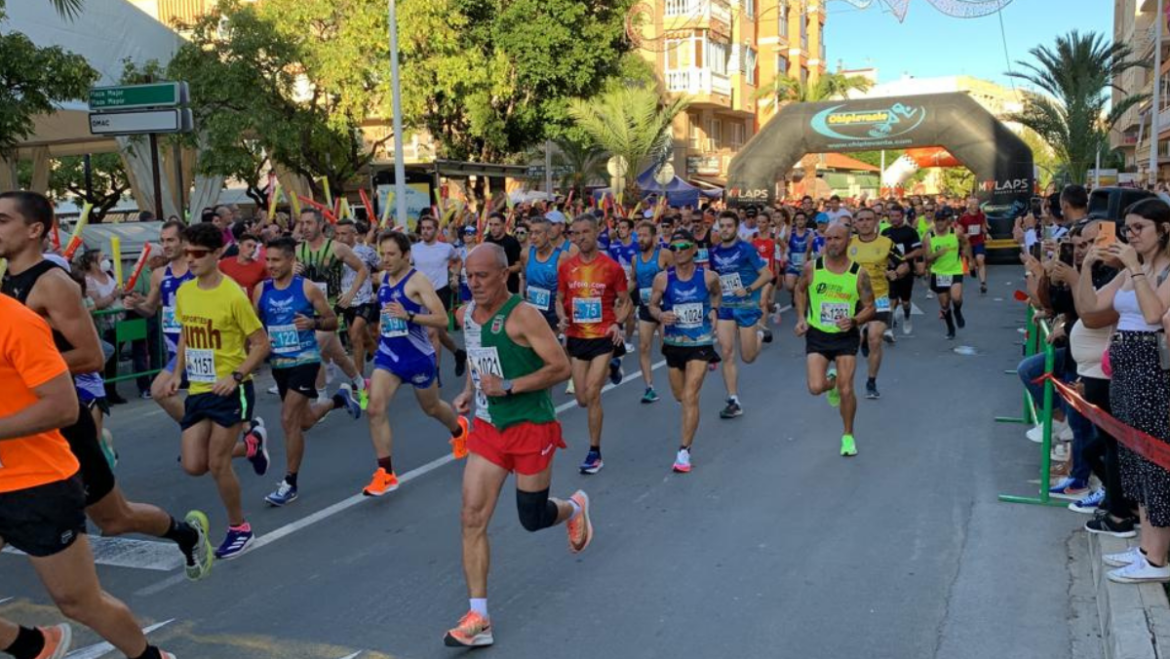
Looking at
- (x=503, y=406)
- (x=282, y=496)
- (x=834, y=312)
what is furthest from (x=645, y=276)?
(x=503, y=406)

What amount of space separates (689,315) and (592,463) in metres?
1.38

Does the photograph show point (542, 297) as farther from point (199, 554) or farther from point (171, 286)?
point (199, 554)

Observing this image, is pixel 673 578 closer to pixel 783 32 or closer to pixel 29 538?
pixel 29 538

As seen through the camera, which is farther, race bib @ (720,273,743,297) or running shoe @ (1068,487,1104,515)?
race bib @ (720,273,743,297)

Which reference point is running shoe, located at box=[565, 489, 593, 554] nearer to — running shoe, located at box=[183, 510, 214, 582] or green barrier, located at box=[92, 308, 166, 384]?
running shoe, located at box=[183, 510, 214, 582]

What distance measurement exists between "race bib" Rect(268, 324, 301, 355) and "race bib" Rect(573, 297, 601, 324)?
218 centimetres

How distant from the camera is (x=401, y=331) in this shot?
7301 millimetres

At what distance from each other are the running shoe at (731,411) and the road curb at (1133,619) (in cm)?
472

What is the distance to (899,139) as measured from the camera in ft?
90.3

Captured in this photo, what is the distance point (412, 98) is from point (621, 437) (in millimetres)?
21028

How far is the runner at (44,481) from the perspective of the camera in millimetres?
3482

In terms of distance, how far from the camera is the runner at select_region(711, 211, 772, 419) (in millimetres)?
10297

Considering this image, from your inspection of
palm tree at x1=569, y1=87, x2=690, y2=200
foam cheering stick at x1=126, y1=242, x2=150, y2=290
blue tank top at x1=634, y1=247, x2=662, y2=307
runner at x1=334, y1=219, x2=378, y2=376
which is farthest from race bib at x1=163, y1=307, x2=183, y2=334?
palm tree at x1=569, y1=87, x2=690, y2=200

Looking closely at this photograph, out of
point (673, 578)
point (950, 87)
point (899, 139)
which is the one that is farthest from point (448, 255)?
point (950, 87)
